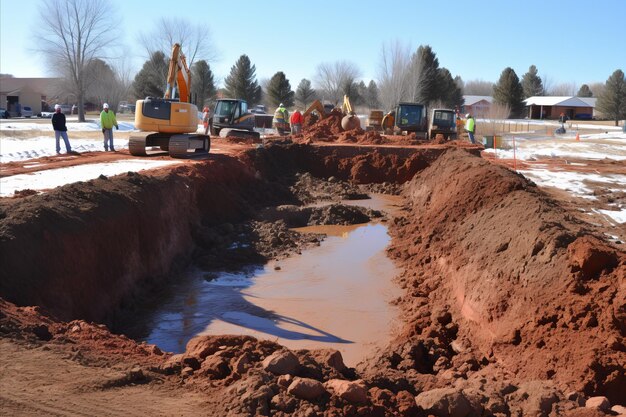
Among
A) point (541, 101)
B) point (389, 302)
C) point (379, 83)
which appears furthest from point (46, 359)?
point (541, 101)

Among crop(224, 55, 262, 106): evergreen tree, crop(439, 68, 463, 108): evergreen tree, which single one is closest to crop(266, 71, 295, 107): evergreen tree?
crop(224, 55, 262, 106): evergreen tree

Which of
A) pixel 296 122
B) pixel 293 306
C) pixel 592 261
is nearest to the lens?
pixel 592 261

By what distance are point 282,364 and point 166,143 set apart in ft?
52.9

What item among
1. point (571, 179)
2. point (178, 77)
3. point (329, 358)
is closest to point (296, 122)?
point (178, 77)

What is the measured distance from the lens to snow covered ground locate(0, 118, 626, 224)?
626 inches

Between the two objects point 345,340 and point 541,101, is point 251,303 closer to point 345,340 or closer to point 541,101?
point 345,340

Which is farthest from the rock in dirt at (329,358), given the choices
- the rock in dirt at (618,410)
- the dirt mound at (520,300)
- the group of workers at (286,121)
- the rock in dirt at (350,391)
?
the group of workers at (286,121)

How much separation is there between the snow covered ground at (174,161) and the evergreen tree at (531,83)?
5283cm

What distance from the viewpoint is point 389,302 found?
36.1ft

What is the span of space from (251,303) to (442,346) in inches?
154

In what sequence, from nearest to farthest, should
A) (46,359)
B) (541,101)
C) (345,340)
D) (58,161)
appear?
(46,359) < (345,340) < (58,161) < (541,101)

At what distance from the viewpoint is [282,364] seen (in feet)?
17.7

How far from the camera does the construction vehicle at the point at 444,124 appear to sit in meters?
31.8

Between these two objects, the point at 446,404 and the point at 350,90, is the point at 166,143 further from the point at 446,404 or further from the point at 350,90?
the point at 350,90
